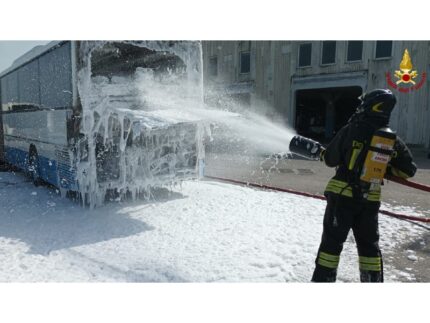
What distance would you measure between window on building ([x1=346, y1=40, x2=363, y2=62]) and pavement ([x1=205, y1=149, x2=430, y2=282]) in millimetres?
4772

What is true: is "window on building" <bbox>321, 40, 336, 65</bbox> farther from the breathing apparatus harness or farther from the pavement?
the breathing apparatus harness

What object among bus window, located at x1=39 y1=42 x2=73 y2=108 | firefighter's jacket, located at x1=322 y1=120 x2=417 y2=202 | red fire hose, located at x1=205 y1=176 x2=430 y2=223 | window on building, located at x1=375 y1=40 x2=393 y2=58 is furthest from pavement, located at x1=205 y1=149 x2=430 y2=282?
bus window, located at x1=39 y1=42 x2=73 y2=108

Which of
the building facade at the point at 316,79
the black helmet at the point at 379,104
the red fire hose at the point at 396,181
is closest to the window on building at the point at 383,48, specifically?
the building facade at the point at 316,79

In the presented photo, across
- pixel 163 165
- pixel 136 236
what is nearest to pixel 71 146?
pixel 163 165

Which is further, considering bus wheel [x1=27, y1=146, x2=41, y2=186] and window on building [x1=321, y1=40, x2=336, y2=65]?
window on building [x1=321, y1=40, x2=336, y2=65]

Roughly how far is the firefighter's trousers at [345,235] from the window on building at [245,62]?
16.3 m

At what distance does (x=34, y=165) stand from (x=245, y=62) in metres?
13.4

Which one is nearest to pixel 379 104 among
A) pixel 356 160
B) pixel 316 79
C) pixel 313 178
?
pixel 356 160

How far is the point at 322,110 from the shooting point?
2164 centimetres

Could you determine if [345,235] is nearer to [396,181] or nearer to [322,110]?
[396,181]

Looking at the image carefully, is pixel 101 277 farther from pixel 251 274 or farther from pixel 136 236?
pixel 251 274

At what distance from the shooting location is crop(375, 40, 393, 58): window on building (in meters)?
14.7

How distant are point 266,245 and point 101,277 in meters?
2.02
